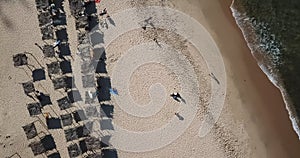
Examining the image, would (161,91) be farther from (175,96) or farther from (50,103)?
(50,103)

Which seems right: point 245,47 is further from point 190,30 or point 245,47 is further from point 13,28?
point 13,28

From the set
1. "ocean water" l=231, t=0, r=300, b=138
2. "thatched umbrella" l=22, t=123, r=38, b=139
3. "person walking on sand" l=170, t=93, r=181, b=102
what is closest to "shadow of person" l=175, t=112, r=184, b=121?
"person walking on sand" l=170, t=93, r=181, b=102

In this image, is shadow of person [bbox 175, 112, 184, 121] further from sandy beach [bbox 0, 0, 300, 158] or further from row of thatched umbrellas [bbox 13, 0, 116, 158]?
row of thatched umbrellas [bbox 13, 0, 116, 158]

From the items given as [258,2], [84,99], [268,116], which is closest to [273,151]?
[268,116]

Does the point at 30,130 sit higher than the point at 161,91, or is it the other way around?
the point at 161,91

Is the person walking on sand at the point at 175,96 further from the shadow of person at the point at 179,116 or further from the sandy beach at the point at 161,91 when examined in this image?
the shadow of person at the point at 179,116

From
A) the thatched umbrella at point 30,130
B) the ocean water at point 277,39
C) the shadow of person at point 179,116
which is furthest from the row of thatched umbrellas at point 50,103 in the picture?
the ocean water at point 277,39

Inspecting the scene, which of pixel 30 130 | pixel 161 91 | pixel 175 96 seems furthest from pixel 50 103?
pixel 175 96
